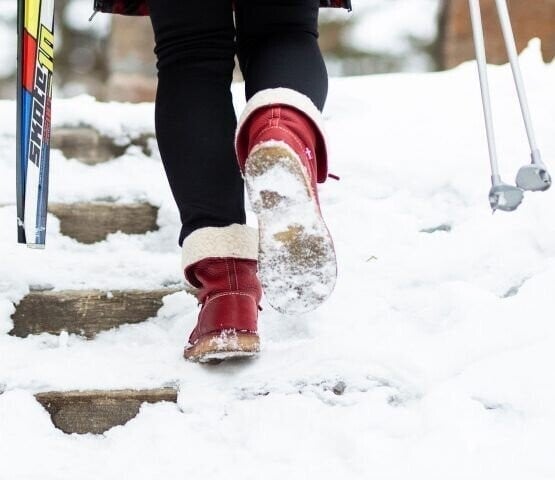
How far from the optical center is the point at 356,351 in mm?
1413

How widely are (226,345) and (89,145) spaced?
135cm

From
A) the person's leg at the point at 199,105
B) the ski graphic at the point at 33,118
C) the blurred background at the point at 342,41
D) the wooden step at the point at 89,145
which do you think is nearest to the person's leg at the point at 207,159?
the person's leg at the point at 199,105

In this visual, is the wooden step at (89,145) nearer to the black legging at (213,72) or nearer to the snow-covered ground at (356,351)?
the snow-covered ground at (356,351)

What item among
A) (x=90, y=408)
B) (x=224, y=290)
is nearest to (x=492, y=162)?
(x=224, y=290)

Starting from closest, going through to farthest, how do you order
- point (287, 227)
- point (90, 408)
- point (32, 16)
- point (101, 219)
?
point (287, 227)
point (90, 408)
point (32, 16)
point (101, 219)

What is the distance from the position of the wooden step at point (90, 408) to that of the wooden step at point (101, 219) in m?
0.86

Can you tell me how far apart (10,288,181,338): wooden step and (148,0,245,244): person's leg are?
406mm

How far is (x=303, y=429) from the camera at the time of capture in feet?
4.02

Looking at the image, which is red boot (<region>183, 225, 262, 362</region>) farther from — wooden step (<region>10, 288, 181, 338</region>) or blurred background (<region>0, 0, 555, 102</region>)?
blurred background (<region>0, 0, 555, 102</region>)

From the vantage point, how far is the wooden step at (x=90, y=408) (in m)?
1.32

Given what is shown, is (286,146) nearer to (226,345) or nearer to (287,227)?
(287,227)

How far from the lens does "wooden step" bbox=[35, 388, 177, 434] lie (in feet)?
4.33

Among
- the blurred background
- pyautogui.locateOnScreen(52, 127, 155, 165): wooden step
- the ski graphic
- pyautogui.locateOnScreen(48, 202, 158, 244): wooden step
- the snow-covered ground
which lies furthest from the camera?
the blurred background

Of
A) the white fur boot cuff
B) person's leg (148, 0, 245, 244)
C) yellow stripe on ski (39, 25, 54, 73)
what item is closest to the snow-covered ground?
the white fur boot cuff
